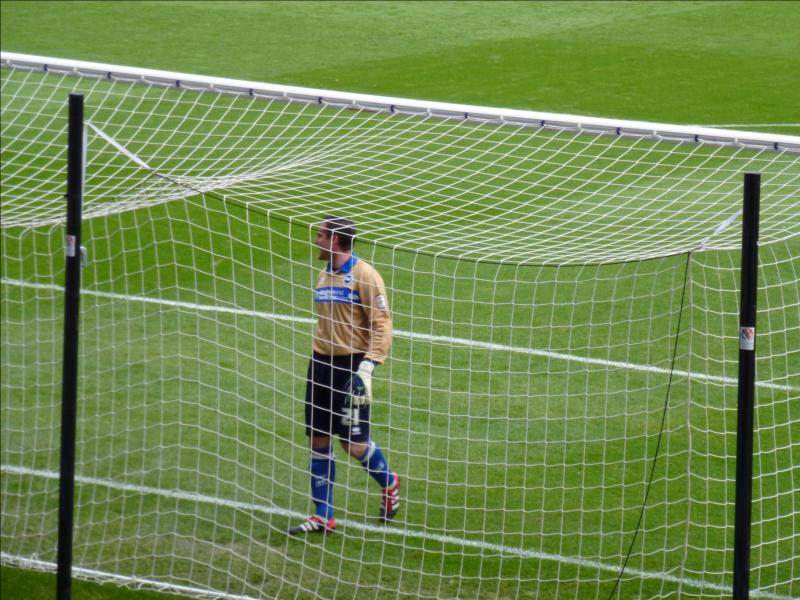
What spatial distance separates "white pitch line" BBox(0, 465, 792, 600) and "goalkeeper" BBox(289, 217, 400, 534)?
26 centimetres

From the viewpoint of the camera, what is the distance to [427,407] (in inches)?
380

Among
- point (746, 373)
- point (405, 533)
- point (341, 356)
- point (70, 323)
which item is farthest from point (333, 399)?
point (746, 373)

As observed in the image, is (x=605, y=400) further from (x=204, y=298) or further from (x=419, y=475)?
(x=204, y=298)

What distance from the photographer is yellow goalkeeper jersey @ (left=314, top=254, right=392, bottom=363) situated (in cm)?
784

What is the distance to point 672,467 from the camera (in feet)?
28.2

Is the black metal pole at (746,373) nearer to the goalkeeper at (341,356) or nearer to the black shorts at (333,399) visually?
the goalkeeper at (341,356)

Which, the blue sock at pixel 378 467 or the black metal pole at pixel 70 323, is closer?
the black metal pole at pixel 70 323

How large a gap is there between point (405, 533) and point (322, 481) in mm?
659

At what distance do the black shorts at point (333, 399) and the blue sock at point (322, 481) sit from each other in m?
0.15

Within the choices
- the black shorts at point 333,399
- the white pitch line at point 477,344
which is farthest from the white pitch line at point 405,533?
the white pitch line at point 477,344

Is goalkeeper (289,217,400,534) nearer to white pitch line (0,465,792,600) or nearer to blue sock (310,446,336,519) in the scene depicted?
blue sock (310,446,336,519)

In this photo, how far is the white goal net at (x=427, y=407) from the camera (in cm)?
740

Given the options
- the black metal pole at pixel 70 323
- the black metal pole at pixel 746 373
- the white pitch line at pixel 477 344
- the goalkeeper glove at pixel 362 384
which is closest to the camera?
the black metal pole at pixel 746 373

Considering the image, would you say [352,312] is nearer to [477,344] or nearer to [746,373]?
[477,344]
